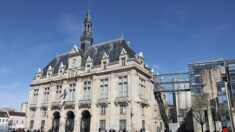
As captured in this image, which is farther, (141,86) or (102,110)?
(141,86)

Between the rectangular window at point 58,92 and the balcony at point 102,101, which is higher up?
the rectangular window at point 58,92

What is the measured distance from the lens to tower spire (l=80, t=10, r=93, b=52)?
6081 centimetres

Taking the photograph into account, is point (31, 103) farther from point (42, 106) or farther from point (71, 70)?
point (71, 70)

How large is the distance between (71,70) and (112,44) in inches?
474

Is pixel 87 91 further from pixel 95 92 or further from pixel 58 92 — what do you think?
pixel 58 92

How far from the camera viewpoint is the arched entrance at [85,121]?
4912 cm

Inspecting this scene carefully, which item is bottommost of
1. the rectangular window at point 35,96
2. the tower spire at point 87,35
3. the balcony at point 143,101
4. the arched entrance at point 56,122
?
the arched entrance at point 56,122

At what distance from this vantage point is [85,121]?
4988 centimetres

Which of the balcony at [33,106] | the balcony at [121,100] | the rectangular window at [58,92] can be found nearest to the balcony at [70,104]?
the rectangular window at [58,92]

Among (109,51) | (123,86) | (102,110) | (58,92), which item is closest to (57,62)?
(58,92)

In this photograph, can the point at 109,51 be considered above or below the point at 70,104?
above

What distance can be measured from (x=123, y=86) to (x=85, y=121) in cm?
1222

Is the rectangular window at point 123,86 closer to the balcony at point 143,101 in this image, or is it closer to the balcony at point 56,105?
the balcony at point 143,101

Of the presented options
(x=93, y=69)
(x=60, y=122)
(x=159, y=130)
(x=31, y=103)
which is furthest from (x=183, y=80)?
(x=31, y=103)
